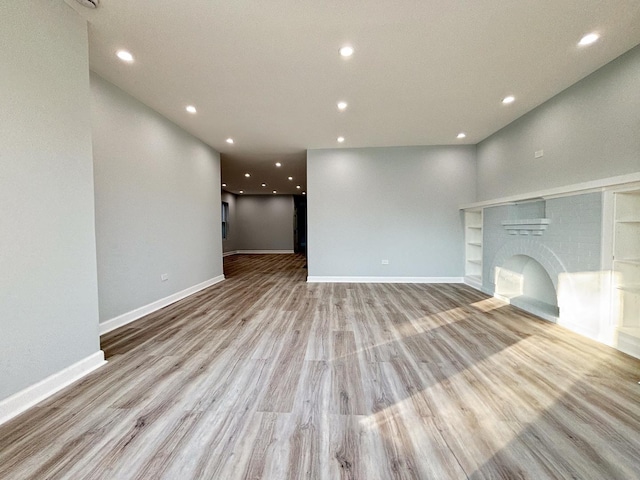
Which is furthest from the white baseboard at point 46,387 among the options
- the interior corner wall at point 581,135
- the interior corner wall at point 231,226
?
the interior corner wall at point 231,226

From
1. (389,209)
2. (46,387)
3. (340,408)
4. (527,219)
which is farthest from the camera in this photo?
(389,209)

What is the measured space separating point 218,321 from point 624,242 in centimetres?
451

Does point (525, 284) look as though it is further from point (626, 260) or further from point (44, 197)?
point (44, 197)

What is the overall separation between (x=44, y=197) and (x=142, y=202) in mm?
1803

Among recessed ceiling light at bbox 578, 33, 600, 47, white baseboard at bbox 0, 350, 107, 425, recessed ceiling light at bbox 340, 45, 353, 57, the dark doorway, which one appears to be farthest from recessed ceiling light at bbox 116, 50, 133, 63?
Answer: the dark doorway

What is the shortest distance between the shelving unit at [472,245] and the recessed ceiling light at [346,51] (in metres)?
4.17

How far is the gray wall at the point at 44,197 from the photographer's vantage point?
1.57m

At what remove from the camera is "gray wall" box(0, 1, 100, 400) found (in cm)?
157

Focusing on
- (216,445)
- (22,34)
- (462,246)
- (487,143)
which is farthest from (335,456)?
(487,143)

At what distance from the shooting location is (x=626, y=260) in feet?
8.00

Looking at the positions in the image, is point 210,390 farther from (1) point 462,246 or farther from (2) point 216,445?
(1) point 462,246

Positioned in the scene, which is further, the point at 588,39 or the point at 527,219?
the point at 527,219

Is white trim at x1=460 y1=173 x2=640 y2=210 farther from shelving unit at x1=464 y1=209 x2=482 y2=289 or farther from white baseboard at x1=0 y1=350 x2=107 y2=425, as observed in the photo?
white baseboard at x1=0 y1=350 x2=107 y2=425

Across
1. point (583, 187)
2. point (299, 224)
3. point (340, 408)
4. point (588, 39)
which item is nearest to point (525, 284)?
point (583, 187)
